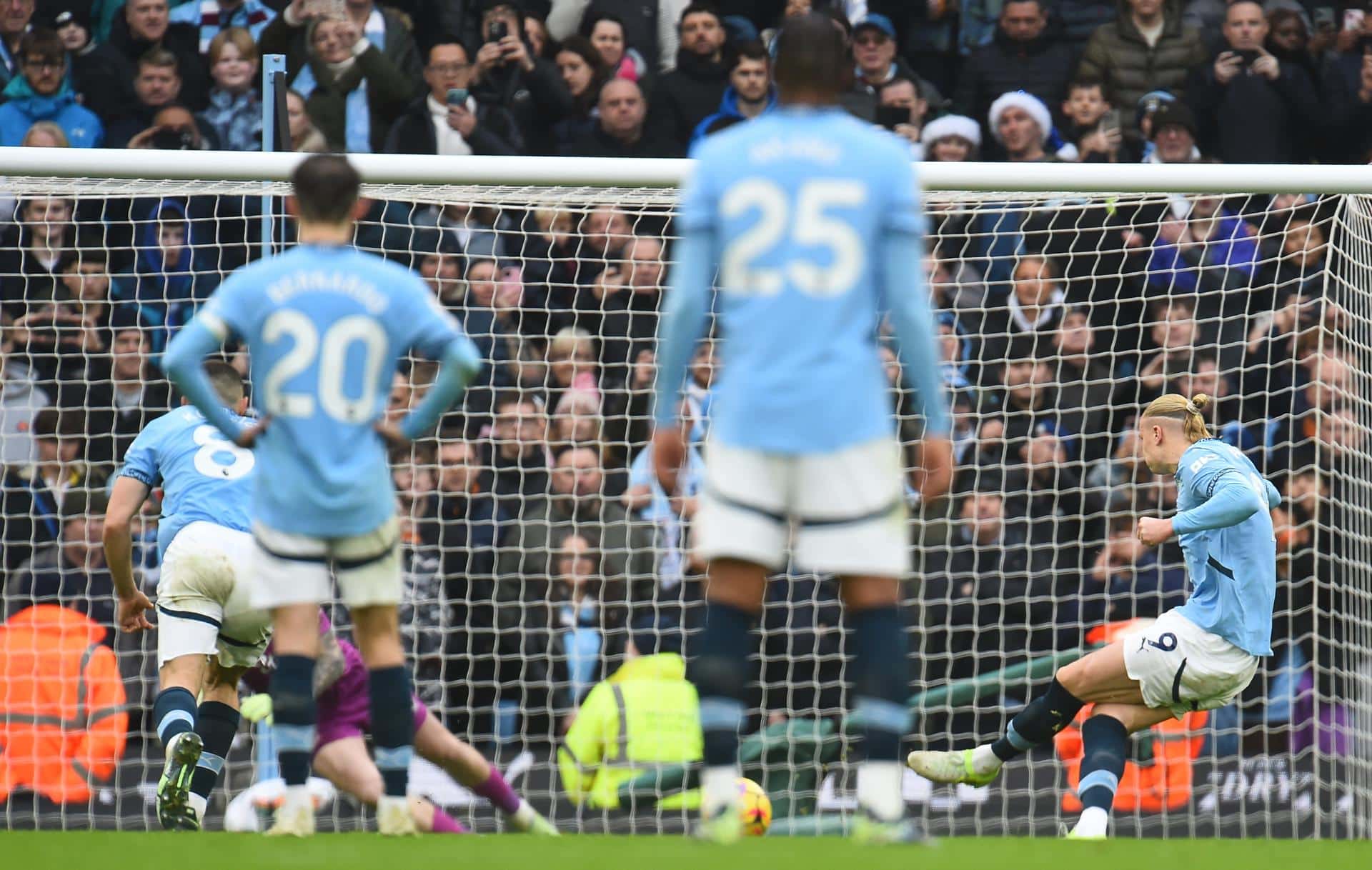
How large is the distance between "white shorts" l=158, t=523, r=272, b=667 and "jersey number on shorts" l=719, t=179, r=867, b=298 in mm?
3605

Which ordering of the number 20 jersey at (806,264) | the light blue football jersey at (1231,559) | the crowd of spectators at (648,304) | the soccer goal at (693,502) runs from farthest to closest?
the crowd of spectators at (648,304) < the soccer goal at (693,502) < the light blue football jersey at (1231,559) < the number 20 jersey at (806,264)

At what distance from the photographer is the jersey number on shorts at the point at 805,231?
3.75 meters

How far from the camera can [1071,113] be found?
31.9ft

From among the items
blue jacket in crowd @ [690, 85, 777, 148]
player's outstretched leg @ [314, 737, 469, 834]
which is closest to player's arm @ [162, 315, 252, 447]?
player's outstretched leg @ [314, 737, 469, 834]

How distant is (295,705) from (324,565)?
1.24 ft

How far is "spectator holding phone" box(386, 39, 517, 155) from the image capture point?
9.62 metres

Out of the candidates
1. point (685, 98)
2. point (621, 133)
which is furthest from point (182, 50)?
point (685, 98)

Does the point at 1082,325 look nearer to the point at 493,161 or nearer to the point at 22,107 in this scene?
the point at 493,161

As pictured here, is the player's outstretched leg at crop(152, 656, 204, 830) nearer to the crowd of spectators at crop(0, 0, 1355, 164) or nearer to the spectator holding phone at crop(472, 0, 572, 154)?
the crowd of spectators at crop(0, 0, 1355, 164)

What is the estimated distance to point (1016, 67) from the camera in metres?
9.97

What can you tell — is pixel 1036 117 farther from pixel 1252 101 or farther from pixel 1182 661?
pixel 1182 661

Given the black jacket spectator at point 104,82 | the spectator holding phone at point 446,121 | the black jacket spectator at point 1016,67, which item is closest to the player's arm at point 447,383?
the spectator holding phone at point 446,121

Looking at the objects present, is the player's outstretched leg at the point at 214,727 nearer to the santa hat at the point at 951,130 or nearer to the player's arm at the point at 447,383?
the player's arm at the point at 447,383

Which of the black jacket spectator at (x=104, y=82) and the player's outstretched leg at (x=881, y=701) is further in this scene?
the black jacket spectator at (x=104, y=82)
